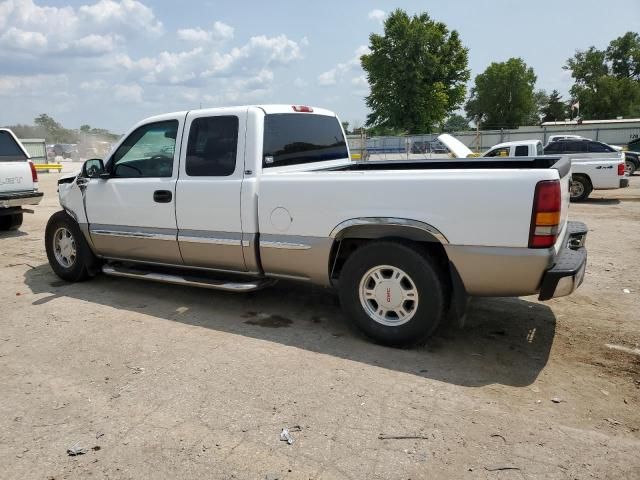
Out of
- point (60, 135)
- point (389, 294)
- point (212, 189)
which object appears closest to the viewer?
point (389, 294)

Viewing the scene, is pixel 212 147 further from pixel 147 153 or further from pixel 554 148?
pixel 554 148

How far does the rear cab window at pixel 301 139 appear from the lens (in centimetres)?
479

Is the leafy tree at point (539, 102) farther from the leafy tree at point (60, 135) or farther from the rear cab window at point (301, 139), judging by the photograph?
the rear cab window at point (301, 139)

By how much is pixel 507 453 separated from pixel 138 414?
2.22 m

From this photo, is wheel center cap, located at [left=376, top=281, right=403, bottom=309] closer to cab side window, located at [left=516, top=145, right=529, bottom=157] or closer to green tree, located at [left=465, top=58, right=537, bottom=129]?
cab side window, located at [left=516, top=145, right=529, bottom=157]

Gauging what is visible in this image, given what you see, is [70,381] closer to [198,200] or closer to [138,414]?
[138,414]

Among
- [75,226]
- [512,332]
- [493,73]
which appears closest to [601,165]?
[512,332]

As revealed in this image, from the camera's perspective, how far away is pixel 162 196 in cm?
512

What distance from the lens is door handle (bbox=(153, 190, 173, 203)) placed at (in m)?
5.07

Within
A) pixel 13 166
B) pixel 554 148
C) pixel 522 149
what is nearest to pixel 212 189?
pixel 13 166

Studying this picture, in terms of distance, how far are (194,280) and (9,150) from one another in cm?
660

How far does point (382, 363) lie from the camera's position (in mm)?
3867

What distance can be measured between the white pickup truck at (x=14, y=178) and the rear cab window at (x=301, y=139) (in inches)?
259

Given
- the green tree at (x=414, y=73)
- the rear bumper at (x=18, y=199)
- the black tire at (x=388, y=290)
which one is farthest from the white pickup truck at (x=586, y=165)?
the green tree at (x=414, y=73)
